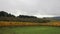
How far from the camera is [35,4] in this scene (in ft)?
4.57

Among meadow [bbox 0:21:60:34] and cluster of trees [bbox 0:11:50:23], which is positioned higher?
cluster of trees [bbox 0:11:50:23]

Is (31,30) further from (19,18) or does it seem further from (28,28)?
(19,18)

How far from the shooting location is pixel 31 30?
4.27 ft

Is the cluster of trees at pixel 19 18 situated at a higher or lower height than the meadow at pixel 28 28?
higher

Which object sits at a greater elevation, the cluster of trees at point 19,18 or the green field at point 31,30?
the cluster of trees at point 19,18

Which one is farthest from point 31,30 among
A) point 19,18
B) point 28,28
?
point 19,18

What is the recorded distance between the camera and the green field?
1.24 metres

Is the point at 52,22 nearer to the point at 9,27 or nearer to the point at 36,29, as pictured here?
the point at 36,29

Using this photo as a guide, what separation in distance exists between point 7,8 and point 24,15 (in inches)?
6.8

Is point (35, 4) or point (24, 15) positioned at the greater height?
point (35, 4)

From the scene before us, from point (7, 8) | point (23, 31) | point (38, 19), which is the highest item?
point (7, 8)

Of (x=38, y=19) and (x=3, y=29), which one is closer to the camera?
(x=3, y=29)

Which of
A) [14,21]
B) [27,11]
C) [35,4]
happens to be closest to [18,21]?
[14,21]

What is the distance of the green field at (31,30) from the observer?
48.8 inches
